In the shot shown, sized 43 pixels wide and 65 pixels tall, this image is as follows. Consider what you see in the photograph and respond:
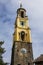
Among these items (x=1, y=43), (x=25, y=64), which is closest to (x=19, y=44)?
(x=25, y=64)

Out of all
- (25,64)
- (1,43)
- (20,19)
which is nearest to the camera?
(1,43)

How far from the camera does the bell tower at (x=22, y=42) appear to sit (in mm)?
46750

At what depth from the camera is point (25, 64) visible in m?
46.2

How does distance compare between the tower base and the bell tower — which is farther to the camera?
the bell tower

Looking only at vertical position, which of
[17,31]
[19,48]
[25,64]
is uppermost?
[17,31]

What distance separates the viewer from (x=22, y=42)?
49188 millimetres

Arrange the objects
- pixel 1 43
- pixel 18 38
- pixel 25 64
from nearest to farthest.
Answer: pixel 1 43 → pixel 25 64 → pixel 18 38

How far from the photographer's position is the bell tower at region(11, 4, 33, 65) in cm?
4675

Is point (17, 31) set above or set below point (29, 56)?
above

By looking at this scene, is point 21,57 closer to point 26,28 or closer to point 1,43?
point 26,28

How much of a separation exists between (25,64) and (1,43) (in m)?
12.6

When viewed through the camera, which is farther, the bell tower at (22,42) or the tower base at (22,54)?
the bell tower at (22,42)

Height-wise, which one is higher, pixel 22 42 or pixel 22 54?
pixel 22 42

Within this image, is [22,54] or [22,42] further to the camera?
[22,42]
